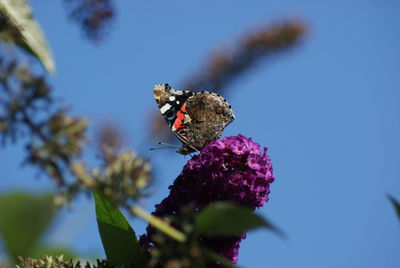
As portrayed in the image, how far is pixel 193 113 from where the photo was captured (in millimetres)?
2725

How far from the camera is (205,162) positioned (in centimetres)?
176

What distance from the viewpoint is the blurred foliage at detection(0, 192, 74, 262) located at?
5.29 metres

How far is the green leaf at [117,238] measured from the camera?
4.98 ft

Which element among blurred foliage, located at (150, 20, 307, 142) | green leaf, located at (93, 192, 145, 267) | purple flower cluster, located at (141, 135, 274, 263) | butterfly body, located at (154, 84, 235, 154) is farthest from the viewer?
blurred foliage, located at (150, 20, 307, 142)

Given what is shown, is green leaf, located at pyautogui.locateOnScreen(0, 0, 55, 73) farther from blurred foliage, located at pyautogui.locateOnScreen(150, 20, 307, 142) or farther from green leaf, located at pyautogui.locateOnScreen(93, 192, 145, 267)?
blurred foliage, located at pyautogui.locateOnScreen(150, 20, 307, 142)

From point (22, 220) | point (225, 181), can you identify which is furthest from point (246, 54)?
point (225, 181)

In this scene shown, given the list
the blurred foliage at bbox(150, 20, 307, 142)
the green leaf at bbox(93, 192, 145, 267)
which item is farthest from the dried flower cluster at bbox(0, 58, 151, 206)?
the blurred foliage at bbox(150, 20, 307, 142)

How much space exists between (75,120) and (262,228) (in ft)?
2.76

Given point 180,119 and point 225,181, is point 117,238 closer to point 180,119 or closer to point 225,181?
point 225,181

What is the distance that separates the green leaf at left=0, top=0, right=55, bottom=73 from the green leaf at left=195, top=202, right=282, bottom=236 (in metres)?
0.57

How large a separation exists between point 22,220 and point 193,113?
3.28 m

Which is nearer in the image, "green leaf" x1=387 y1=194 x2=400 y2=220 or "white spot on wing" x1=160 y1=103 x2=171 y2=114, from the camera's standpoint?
"green leaf" x1=387 y1=194 x2=400 y2=220

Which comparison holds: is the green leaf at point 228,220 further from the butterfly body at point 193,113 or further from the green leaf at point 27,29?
the butterfly body at point 193,113

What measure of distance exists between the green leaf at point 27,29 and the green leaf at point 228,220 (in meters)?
0.57
